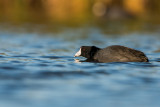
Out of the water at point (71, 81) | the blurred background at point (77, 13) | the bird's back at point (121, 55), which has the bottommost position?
the water at point (71, 81)

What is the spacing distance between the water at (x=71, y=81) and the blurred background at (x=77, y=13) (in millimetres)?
12207

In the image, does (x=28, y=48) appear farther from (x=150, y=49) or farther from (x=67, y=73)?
(x=67, y=73)

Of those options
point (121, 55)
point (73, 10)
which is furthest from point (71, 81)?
point (73, 10)

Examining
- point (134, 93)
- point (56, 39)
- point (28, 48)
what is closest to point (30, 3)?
point (56, 39)

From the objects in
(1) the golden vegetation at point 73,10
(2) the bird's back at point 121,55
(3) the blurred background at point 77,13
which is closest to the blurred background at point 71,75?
(2) the bird's back at point 121,55

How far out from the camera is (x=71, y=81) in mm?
6914

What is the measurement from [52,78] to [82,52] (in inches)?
130

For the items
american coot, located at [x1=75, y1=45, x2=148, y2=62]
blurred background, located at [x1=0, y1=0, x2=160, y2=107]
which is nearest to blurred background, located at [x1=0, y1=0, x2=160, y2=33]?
blurred background, located at [x1=0, y1=0, x2=160, y2=107]

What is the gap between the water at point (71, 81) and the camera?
17.8ft

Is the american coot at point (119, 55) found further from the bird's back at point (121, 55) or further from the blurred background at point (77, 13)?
the blurred background at point (77, 13)

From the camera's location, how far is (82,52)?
409 inches

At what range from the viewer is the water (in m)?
5.43

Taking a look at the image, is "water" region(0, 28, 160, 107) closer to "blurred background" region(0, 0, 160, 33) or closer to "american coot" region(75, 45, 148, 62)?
"american coot" region(75, 45, 148, 62)

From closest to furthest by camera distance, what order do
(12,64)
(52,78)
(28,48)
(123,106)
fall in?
(123,106) → (52,78) → (12,64) → (28,48)
